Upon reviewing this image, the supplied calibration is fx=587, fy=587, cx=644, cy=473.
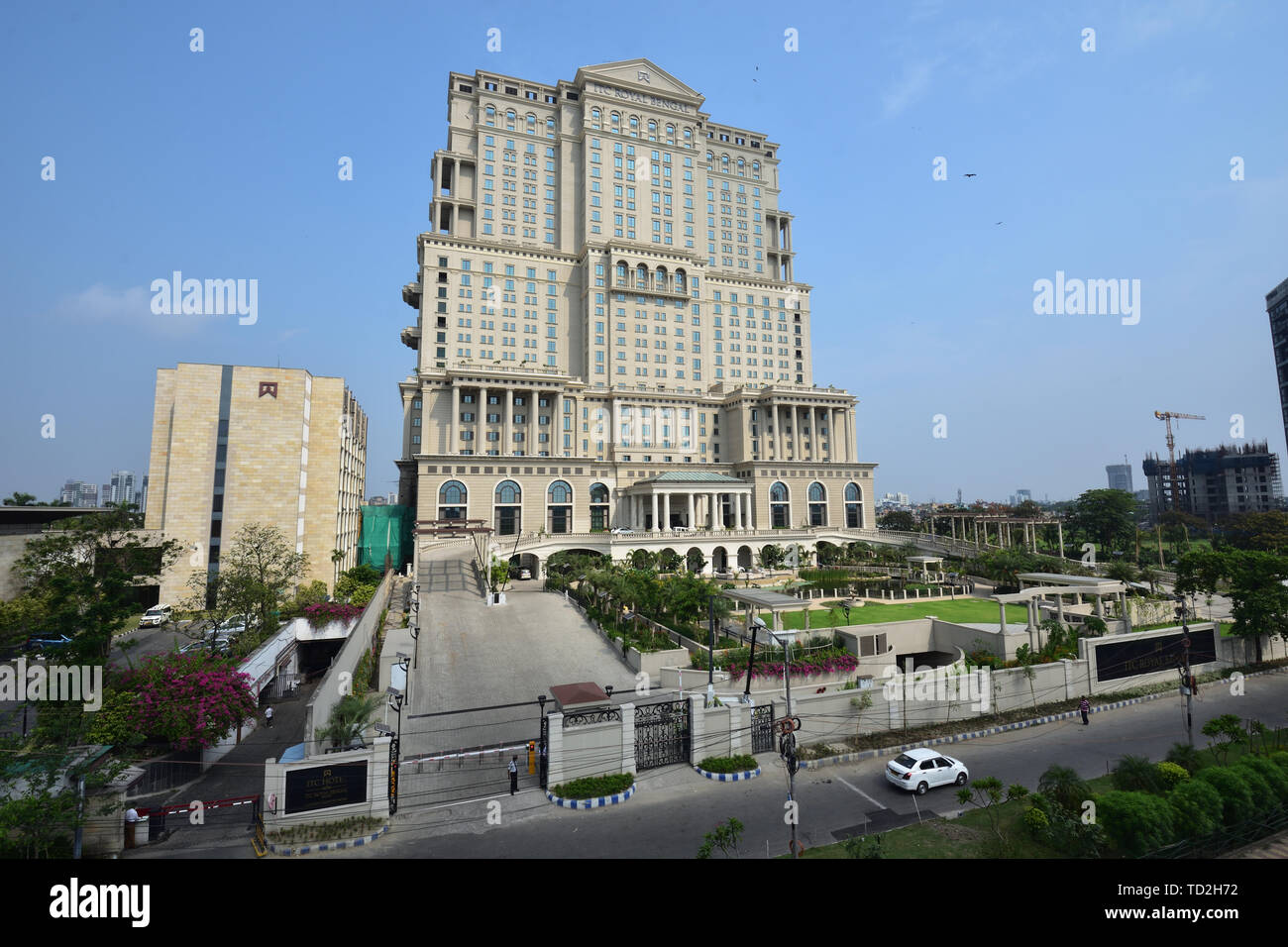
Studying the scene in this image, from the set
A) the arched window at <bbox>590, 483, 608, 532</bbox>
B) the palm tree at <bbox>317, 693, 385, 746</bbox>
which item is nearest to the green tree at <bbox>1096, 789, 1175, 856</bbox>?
the palm tree at <bbox>317, 693, 385, 746</bbox>

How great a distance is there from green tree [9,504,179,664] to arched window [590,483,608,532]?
163ft

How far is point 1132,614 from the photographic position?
36.9 metres

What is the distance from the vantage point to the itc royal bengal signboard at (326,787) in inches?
661

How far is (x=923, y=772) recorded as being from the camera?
19.4m

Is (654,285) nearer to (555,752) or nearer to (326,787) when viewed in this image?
(555,752)

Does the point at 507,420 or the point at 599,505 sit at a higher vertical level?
the point at 507,420

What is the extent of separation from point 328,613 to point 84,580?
12849 mm

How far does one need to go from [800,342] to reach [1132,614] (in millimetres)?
75749

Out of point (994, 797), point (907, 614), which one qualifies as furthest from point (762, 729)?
point (907, 614)

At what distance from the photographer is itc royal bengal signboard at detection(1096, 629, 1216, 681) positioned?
30203 mm

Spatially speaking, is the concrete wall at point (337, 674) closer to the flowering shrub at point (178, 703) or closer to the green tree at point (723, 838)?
the flowering shrub at point (178, 703)

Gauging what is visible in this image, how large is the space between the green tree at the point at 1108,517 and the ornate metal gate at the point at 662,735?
305ft
